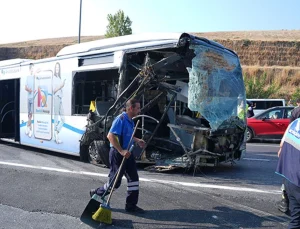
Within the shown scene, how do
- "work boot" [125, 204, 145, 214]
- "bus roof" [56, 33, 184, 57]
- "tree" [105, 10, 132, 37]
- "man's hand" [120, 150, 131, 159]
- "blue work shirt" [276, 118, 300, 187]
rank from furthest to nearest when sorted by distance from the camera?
"tree" [105, 10, 132, 37] → "bus roof" [56, 33, 184, 57] → "work boot" [125, 204, 145, 214] → "man's hand" [120, 150, 131, 159] → "blue work shirt" [276, 118, 300, 187]

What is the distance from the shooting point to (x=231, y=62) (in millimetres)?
8344

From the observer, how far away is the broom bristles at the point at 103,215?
4.84m

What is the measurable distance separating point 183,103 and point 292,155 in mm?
5385

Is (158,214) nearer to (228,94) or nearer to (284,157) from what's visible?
(284,157)

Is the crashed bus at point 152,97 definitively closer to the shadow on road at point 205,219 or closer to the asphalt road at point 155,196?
the asphalt road at point 155,196

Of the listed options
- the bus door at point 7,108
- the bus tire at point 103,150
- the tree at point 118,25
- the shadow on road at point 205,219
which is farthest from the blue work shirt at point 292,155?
the tree at point 118,25

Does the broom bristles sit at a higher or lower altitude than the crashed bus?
lower

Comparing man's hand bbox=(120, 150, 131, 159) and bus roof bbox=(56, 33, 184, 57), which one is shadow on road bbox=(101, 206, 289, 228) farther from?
bus roof bbox=(56, 33, 184, 57)

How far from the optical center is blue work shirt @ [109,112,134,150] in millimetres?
5230

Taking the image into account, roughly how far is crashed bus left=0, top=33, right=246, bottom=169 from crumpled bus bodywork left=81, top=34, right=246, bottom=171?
0.02 metres

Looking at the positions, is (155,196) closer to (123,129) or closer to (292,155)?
(123,129)

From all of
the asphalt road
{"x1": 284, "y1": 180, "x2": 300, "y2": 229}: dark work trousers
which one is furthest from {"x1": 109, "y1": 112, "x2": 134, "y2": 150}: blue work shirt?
{"x1": 284, "y1": 180, "x2": 300, "y2": 229}: dark work trousers

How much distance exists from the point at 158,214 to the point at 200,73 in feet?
10.4

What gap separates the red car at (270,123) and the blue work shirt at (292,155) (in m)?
11.6
